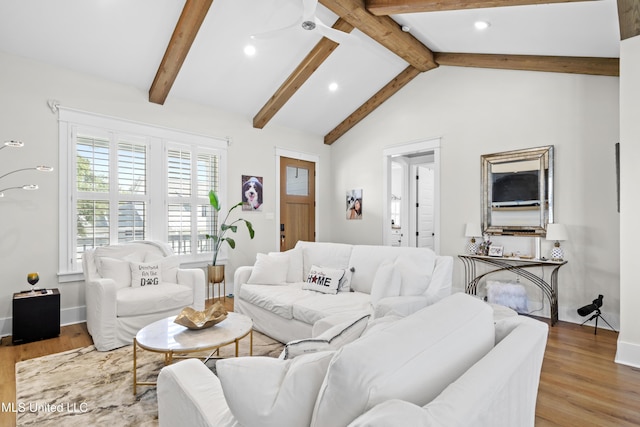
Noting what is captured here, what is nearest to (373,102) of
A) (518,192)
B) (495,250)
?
(518,192)

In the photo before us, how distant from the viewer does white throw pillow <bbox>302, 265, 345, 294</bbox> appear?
3.32m

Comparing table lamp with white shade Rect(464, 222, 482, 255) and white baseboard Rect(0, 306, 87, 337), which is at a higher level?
table lamp with white shade Rect(464, 222, 482, 255)

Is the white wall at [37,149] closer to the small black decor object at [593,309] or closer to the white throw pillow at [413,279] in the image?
the white throw pillow at [413,279]

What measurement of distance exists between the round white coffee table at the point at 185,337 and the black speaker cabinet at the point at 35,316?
→ 160cm

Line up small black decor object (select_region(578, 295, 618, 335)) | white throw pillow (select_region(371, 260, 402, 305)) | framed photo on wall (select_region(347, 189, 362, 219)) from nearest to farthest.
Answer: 1. white throw pillow (select_region(371, 260, 402, 305))
2. small black decor object (select_region(578, 295, 618, 335))
3. framed photo on wall (select_region(347, 189, 362, 219))

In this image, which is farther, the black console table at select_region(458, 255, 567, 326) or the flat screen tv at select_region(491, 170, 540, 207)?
the flat screen tv at select_region(491, 170, 540, 207)

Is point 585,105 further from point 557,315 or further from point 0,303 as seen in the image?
point 0,303

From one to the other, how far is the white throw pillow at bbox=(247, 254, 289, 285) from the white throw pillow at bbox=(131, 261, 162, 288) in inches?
38.8

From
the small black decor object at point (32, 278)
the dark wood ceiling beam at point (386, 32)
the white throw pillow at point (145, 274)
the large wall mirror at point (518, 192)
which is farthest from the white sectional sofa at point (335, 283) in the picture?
the dark wood ceiling beam at point (386, 32)

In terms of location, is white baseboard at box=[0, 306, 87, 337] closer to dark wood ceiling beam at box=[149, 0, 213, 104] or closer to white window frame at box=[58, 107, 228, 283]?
white window frame at box=[58, 107, 228, 283]

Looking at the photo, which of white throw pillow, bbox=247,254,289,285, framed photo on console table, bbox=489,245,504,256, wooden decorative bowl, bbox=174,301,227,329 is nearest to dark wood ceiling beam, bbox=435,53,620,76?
framed photo on console table, bbox=489,245,504,256

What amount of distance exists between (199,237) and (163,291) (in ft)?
4.97

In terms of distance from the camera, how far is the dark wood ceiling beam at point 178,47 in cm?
327

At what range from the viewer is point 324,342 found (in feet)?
4.13
